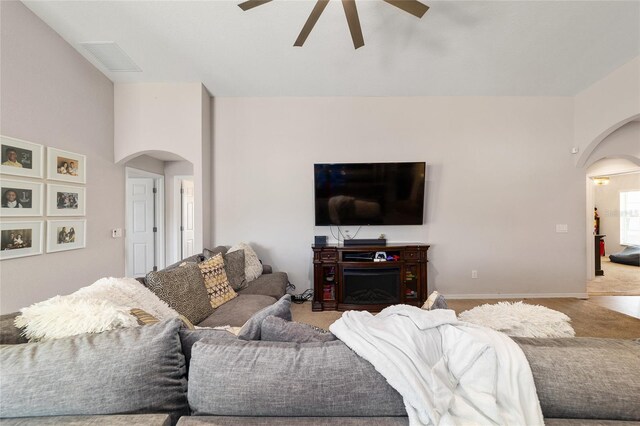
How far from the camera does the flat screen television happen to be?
3.57 meters

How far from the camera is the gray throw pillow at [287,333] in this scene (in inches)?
38.0

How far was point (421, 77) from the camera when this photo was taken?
131 inches

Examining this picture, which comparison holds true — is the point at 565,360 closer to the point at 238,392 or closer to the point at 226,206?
the point at 238,392

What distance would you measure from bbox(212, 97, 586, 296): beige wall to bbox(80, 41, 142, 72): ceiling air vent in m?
1.07

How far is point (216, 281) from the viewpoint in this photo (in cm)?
239

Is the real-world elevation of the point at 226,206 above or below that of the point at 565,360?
above

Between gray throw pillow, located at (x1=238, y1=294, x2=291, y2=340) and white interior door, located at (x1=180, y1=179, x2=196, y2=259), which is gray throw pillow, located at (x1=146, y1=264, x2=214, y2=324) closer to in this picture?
gray throw pillow, located at (x1=238, y1=294, x2=291, y2=340)

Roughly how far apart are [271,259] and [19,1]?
3.51 meters

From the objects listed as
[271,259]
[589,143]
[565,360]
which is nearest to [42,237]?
[271,259]

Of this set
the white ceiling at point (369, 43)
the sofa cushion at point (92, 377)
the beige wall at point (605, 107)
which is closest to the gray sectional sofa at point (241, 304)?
the sofa cushion at point (92, 377)

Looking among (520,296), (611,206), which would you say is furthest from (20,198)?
(611,206)

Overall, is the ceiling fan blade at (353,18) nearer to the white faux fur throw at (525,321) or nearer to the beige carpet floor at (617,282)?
the white faux fur throw at (525,321)

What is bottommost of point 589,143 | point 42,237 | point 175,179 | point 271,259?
point 271,259

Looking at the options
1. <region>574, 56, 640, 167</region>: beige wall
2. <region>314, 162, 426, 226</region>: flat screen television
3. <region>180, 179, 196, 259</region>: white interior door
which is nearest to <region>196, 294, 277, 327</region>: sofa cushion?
<region>314, 162, 426, 226</region>: flat screen television
